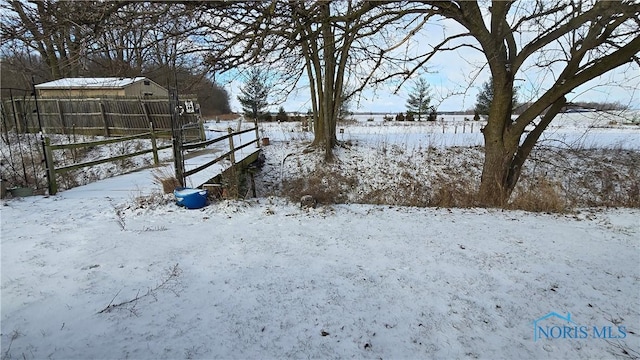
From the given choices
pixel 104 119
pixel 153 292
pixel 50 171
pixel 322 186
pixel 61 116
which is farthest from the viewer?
pixel 61 116

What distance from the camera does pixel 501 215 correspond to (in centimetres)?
444

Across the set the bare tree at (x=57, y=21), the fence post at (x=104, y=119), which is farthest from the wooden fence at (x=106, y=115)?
the bare tree at (x=57, y=21)

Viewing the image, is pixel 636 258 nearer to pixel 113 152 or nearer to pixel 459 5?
pixel 459 5

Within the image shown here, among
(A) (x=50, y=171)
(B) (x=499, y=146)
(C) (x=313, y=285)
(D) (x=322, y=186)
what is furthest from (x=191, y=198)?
(B) (x=499, y=146)

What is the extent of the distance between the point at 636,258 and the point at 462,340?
97.6 inches

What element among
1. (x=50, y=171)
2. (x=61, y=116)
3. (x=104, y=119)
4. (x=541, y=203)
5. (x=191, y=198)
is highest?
(x=61, y=116)

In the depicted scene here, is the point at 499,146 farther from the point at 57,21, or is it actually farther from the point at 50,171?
the point at 50,171

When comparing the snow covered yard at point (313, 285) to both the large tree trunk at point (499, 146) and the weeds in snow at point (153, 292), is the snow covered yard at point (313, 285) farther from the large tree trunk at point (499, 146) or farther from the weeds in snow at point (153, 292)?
the large tree trunk at point (499, 146)

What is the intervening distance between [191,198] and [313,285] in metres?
2.94

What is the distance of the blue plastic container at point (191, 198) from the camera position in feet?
15.5

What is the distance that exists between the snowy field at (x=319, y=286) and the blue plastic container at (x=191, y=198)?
Answer: 390 millimetres

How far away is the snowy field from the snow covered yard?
1cm

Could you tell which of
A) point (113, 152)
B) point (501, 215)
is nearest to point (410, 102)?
point (113, 152)

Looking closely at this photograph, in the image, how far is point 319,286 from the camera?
102 inches
